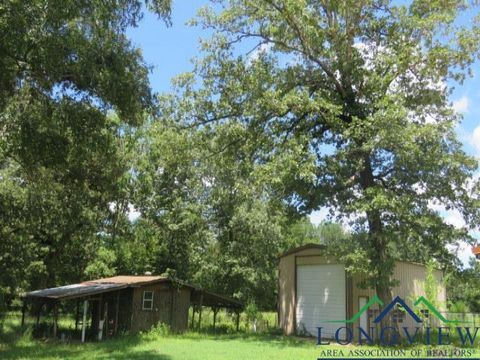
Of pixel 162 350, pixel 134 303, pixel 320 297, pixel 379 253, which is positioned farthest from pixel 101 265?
A: pixel 379 253

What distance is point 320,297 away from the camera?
76.9 feet

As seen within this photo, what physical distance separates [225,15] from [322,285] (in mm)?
12908

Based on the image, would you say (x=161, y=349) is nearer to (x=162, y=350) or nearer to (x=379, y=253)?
(x=162, y=350)

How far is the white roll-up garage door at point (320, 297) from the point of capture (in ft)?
74.1

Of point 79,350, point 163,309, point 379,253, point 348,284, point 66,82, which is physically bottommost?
point 79,350

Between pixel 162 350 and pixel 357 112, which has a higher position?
pixel 357 112

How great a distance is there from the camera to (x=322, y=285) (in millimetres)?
23453

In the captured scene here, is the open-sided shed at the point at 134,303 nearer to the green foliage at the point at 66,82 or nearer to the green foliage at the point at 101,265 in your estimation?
the green foliage at the point at 101,265

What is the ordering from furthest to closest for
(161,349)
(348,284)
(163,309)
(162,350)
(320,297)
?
(163,309), (320,297), (348,284), (161,349), (162,350)

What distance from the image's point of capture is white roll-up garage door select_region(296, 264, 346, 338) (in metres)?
22.6

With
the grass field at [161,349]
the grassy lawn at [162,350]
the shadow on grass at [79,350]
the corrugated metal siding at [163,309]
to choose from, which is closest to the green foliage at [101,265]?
the corrugated metal siding at [163,309]

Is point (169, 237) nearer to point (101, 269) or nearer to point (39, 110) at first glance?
point (101, 269)

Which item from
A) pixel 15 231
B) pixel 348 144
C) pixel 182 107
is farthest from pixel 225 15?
pixel 15 231

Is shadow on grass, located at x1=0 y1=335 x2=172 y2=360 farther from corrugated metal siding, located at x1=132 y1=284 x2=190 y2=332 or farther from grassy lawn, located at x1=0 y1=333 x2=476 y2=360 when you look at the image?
corrugated metal siding, located at x1=132 y1=284 x2=190 y2=332
